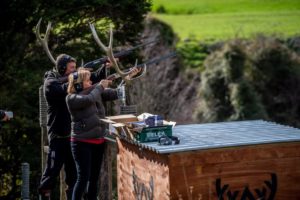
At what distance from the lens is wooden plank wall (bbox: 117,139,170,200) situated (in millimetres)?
7074

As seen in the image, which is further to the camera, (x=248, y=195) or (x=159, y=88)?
(x=159, y=88)

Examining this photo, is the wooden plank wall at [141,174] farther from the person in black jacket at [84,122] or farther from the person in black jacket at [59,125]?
the person in black jacket at [59,125]

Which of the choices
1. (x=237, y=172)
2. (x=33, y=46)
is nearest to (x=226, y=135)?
(x=237, y=172)

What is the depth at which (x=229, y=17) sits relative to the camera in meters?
35.5

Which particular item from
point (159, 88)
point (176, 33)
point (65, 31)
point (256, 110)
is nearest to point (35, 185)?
point (65, 31)

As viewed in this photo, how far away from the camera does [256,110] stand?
2400cm

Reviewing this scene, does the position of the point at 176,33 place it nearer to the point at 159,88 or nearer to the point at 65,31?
the point at 159,88

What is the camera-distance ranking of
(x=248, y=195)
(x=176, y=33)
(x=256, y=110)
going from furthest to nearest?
(x=176, y=33)
(x=256, y=110)
(x=248, y=195)

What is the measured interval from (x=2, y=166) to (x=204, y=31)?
62.1 ft

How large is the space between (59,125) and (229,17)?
28030 millimetres

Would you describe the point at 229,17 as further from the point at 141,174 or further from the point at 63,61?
the point at 141,174

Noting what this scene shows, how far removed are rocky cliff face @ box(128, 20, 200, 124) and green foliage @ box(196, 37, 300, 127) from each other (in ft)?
4.34

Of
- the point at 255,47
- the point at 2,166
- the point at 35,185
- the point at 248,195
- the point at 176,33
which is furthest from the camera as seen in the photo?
the point at 176,33

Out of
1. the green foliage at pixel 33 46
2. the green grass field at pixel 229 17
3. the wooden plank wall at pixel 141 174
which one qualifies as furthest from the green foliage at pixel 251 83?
the wooden plank wall at pixel 141 174
